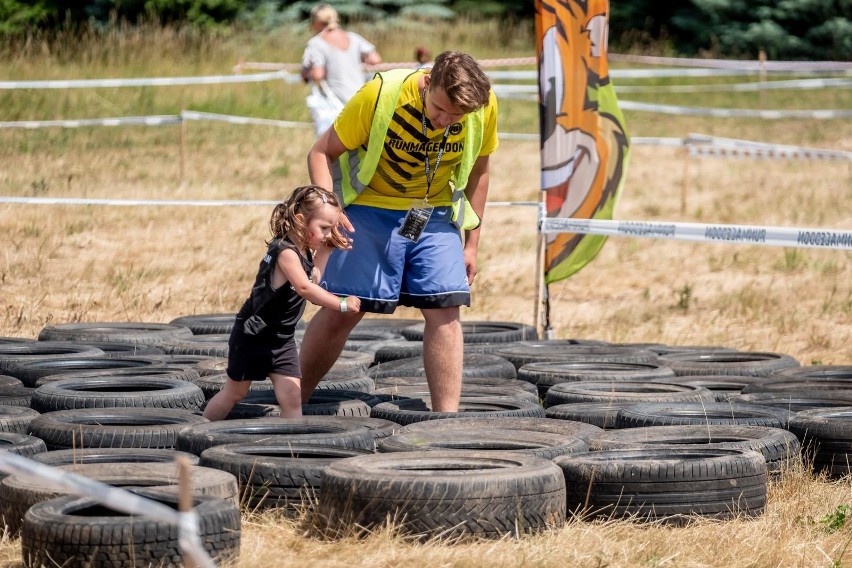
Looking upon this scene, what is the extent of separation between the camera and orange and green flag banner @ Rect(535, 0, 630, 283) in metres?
9.58

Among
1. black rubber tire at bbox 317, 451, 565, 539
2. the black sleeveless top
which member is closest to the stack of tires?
black rubber tire at bbox 317, 451, 565, 539

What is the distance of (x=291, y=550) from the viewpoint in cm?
464

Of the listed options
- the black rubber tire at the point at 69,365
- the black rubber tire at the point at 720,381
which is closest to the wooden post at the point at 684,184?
the black rubber tire at the point at 720,381

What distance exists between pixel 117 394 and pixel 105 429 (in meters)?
0.89

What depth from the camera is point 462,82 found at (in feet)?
18.9

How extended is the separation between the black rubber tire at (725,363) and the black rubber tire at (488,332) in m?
1.06

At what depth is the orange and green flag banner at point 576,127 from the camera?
958 centimetres

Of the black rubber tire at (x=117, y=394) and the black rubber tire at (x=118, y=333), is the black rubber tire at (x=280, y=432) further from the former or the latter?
the black rubber tire at (x=118, y=333)

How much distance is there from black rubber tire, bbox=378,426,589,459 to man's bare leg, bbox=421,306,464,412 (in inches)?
25.0

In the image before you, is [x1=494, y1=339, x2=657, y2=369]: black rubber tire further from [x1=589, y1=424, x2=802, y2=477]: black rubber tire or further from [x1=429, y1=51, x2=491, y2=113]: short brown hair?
[x1=429, y1=51, x2=491, y2=113]: short brown hair

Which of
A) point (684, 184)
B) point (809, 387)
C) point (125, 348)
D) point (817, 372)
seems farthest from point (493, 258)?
point (809, 387)

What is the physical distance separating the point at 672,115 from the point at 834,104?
10.6 ft

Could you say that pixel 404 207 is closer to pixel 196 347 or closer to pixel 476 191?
pixel 476 191

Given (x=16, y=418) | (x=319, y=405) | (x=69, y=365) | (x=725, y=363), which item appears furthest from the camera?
(x=725, y=363)
